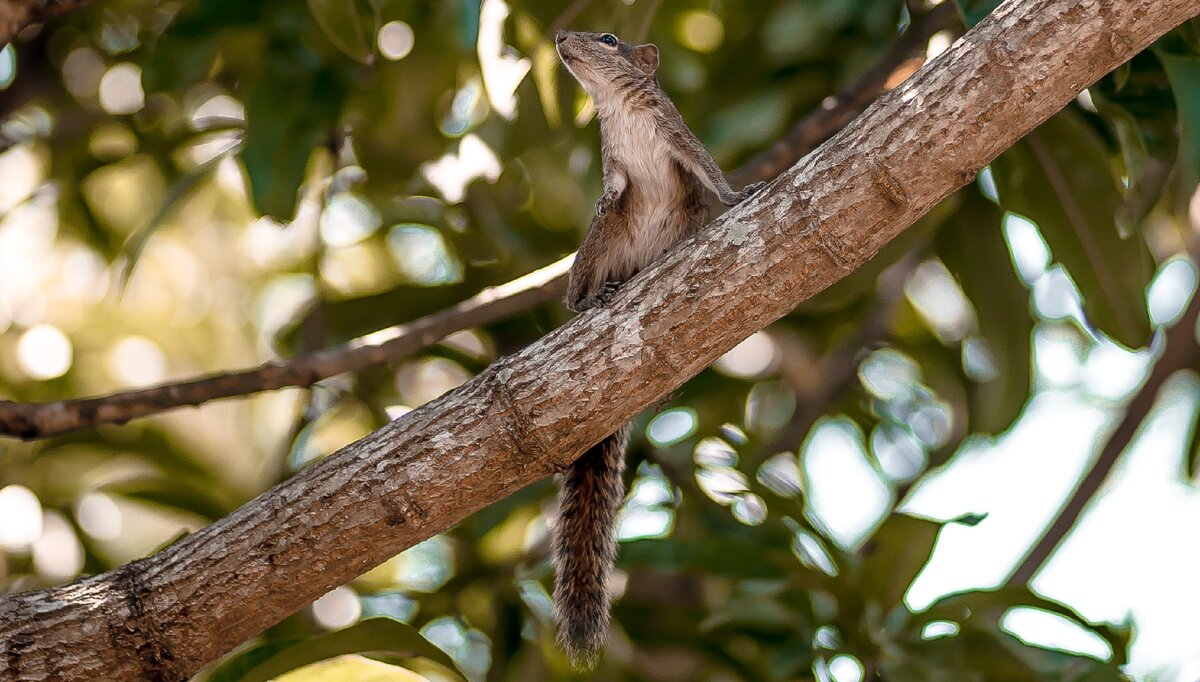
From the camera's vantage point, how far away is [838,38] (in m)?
3.86

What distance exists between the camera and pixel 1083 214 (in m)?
3.37

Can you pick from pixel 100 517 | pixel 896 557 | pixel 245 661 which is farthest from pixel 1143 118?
pixel 100 517

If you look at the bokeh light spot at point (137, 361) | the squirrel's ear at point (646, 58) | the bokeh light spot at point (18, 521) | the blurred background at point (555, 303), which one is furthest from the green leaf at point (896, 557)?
the bokeh light spot at point (137, 361)

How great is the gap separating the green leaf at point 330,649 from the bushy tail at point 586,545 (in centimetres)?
40

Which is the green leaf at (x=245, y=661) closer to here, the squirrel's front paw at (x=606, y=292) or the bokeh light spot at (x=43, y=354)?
the squirrel's front paw at (x=606, y=292)

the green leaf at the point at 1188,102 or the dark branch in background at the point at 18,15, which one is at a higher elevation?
the dark branch in background at the point at 18,15

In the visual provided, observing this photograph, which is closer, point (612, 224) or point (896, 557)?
point (612, 224)

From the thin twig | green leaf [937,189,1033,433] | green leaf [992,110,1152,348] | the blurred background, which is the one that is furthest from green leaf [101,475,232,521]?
green leaf [992,110,1152,348]

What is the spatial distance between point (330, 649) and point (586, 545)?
672 mm

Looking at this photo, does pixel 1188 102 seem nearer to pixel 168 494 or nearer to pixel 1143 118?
pixel 1143 118

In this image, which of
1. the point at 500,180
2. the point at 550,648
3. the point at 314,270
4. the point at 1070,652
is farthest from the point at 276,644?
the point at 1070,652

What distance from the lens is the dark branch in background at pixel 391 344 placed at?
2.92 m

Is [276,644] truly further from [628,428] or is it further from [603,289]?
[603,289]

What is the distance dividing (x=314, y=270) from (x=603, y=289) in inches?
64.4
